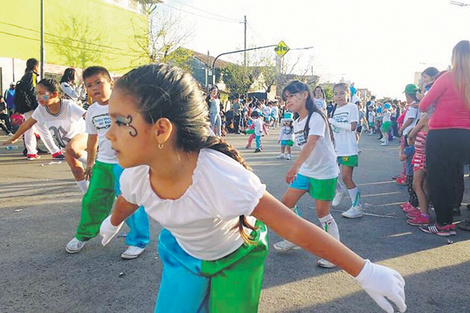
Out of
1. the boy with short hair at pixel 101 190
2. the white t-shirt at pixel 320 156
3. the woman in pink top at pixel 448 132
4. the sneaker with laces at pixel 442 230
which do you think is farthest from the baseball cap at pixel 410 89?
the boy with short hair at pixel 101 190

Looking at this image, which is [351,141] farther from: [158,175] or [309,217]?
[158,175]

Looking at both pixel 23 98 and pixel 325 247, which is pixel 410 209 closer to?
pixel 325 247

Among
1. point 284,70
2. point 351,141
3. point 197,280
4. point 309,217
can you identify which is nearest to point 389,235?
point 309,217

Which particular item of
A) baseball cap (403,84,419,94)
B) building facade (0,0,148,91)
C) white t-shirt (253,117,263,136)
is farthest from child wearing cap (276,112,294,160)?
building facade (0,0,148,91)

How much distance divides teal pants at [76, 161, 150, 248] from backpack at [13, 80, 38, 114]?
20.0ft

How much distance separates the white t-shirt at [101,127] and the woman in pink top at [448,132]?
3.40 meters

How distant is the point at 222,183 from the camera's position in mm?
1594

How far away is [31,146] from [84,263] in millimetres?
6635

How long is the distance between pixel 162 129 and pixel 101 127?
244 cm

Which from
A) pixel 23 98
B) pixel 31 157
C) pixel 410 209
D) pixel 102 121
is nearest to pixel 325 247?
pixel 102 121

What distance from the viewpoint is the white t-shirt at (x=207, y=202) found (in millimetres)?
1575

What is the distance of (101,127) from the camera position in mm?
3811

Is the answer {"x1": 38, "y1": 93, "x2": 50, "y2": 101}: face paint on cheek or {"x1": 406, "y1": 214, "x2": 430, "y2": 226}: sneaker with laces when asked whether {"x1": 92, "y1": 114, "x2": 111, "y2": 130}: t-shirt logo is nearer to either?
{"x1": 38, "y1": 93, "x2": 50, "y2": 101}: face paint on cheek

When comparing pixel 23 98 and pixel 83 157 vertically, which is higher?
pixel 23 98
